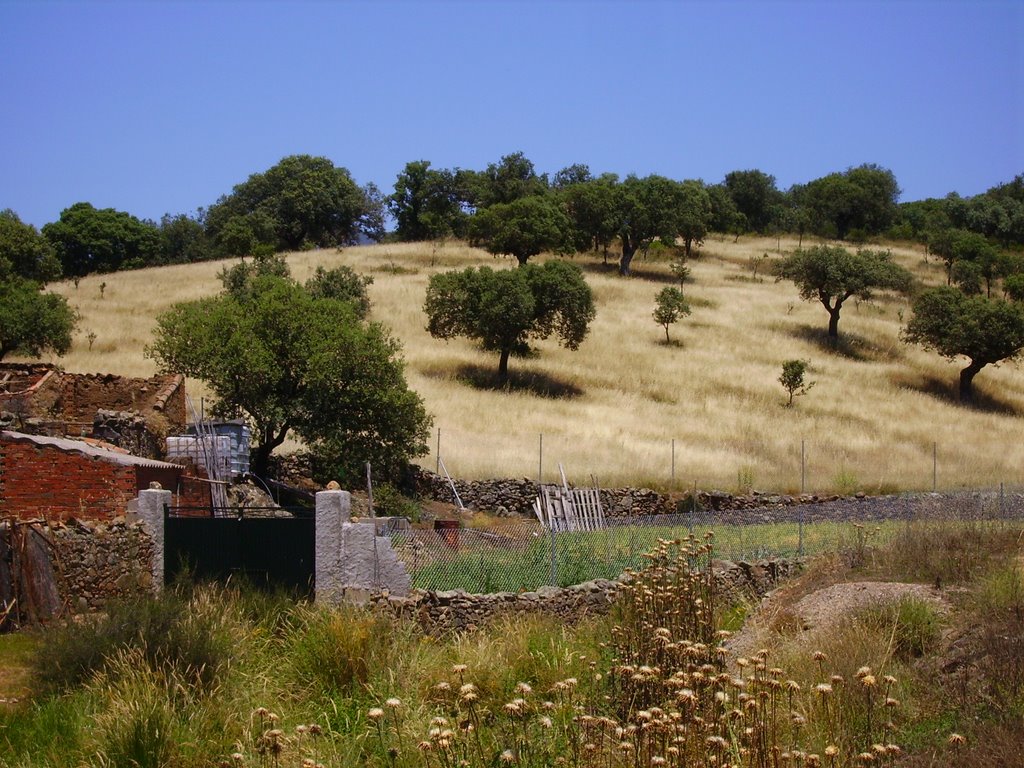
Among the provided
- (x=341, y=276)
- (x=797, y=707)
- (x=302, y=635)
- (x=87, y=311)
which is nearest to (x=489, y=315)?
(x=341, y=276)

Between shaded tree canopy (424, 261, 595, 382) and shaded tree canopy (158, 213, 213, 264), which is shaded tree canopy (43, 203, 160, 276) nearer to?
shaded tree canopy (158, 213, 213, 264)

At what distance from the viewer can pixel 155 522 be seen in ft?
52.5

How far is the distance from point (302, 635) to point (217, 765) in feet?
10.0

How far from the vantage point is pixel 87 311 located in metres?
58.2

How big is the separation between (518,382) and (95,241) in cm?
6699

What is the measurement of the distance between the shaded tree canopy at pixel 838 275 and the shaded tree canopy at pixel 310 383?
38178mm

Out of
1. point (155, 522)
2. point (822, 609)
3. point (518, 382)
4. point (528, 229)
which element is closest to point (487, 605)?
point (822, 609)

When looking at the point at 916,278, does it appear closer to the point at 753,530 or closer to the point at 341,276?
the point at 341,276

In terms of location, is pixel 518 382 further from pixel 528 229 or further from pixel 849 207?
pixel 849 207

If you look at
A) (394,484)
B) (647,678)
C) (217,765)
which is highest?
(647,678)

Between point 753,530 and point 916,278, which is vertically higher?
point 916,278

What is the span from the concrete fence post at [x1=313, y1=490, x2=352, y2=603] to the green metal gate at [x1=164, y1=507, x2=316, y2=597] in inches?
5.6

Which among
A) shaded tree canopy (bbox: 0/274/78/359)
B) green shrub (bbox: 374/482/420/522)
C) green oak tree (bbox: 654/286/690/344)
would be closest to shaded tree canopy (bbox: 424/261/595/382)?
green oak tree (bbox: 654/286/690/344)

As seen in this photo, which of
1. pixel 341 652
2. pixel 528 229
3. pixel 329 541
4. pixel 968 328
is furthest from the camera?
pixel 528 229
